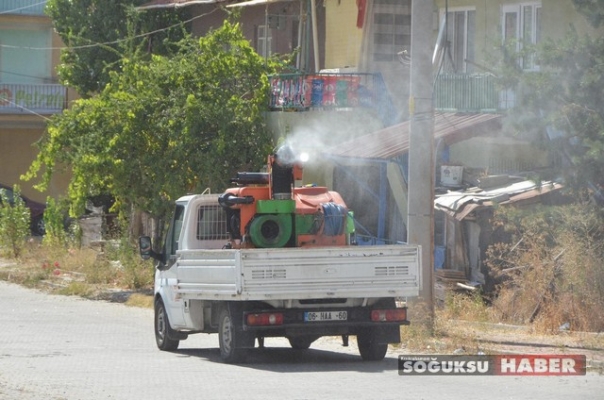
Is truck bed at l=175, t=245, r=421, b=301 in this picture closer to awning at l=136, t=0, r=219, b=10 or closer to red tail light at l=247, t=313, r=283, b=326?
red tail light at l=247, t=313, r=283, b=326

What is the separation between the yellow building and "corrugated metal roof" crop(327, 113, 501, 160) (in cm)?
2261

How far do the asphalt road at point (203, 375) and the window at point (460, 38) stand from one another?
425 inches

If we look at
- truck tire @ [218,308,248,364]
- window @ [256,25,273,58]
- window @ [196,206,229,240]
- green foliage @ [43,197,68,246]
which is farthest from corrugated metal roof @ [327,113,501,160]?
green foliage @ [43,197,68,246]

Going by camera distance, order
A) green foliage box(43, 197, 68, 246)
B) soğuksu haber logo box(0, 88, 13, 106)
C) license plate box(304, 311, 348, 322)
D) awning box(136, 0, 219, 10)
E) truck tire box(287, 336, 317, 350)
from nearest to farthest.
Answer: license plate box(304, 311, 348, 322) → truck tire box(287, 336, 317, 350) → green foliage box(43, 197, 68, 246) → awning box(136, 0, 219, 10) → soğuksu haber logo box(0, 88, 13, 106)

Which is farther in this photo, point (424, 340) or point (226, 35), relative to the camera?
point (226, 35)

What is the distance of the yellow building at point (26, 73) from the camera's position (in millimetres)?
44375

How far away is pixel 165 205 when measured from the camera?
79.3ft

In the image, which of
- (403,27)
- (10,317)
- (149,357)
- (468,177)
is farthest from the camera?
(403,27)

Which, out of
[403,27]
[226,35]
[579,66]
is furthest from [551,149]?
[403,27]

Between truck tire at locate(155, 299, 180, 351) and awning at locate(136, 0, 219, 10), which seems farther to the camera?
awning at locate(136, 0, 219, 10)

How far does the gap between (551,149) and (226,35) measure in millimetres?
8879

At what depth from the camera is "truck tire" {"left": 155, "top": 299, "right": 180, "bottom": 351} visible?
51.7 ft

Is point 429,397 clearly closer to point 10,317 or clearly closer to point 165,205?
point 10,317

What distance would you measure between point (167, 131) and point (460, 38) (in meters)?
7.08
